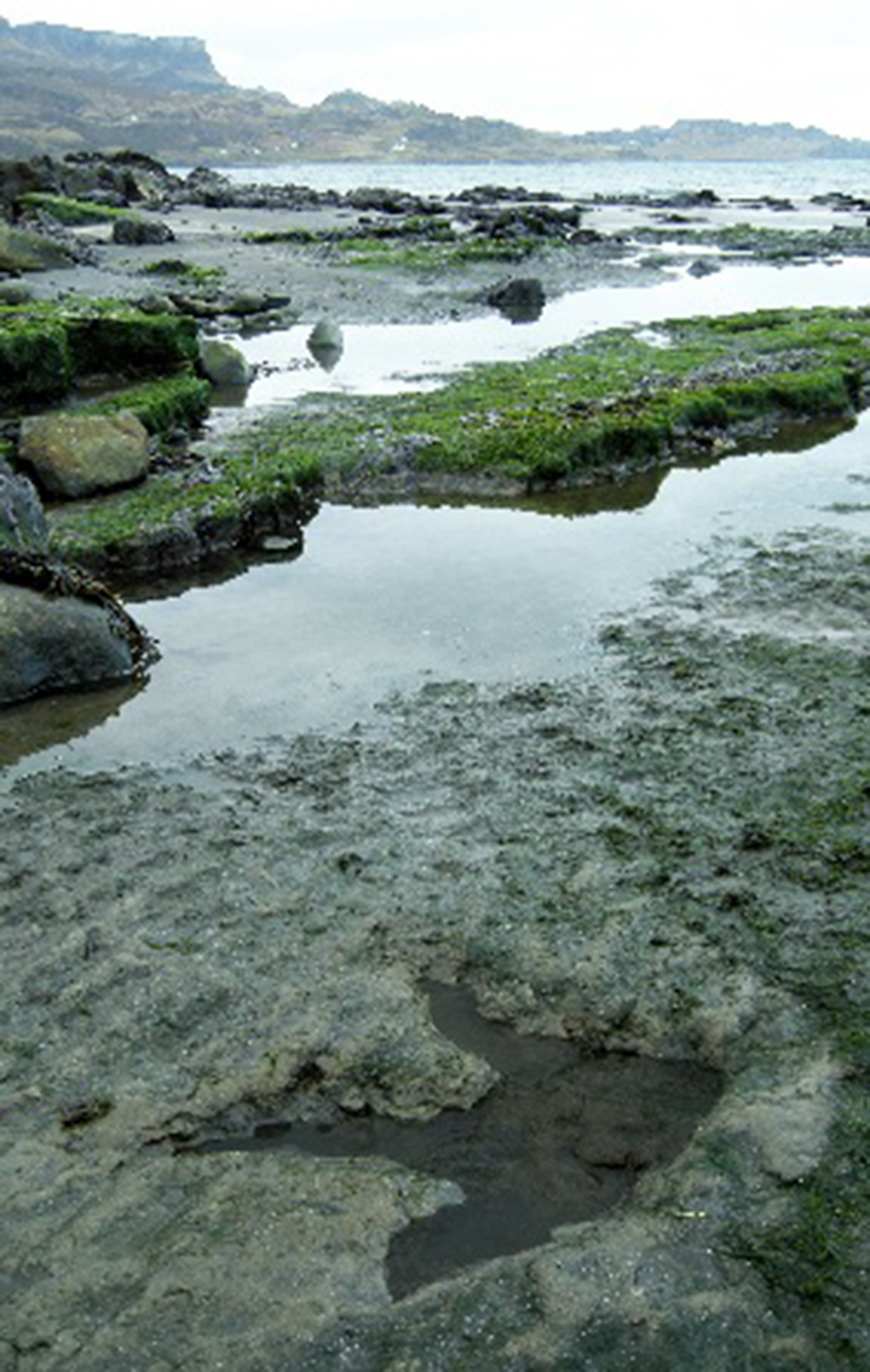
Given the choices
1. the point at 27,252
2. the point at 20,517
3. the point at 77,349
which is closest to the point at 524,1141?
the point at 20,517

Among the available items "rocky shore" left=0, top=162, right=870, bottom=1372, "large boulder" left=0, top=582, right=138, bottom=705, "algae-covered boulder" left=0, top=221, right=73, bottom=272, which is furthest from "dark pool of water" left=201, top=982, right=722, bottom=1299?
"algae-covered boulder" left=0, top=221, right=73, bottom=272

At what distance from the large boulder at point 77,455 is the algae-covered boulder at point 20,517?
1584 millimetres

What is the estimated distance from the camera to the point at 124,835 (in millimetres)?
6285

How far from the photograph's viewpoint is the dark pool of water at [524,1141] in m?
3.89

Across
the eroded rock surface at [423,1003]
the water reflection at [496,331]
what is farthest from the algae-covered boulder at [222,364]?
the eroded rock surface at [423,1003]

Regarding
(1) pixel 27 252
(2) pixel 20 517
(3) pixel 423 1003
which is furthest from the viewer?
(1) pixel 27 252

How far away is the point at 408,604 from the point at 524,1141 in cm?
→ 605

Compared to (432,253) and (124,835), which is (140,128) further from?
(124,835)

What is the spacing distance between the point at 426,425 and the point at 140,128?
18860 cm

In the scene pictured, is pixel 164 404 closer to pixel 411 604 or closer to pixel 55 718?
pixel 411 604

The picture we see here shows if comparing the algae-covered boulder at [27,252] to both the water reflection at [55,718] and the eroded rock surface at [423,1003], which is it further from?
the eroded rock surface at [423,1003]

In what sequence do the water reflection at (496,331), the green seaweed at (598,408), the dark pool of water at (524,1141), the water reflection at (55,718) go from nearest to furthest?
the dark pool of water at (524,1141)
the water reflection at (55,718)
the green seaweed at (598,408)
the water reflection at (496,331)

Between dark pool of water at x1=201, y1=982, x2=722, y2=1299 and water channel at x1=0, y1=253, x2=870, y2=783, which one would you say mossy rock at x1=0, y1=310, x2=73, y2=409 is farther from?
dark pool of water at x1=201, y1=982, x2=722, y2=1299

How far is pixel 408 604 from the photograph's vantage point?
32.1 ft
